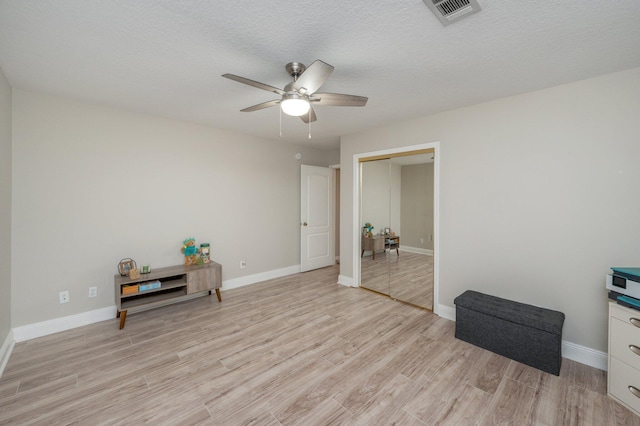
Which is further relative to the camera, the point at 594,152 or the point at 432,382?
the point at 594,152

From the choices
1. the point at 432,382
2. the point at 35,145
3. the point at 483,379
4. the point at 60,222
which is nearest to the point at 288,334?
the point at 432,382

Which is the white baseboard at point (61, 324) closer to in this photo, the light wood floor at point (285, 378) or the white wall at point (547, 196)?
the light wood floor at point (285, 378)

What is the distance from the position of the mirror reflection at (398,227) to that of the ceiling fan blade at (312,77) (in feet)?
6.85

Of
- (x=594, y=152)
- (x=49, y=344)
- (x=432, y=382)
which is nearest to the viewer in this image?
(x=432, y=382)

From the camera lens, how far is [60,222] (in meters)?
2.81

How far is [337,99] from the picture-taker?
2.07 metres

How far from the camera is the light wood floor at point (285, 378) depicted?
171 cm

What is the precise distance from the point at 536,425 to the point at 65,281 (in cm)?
434

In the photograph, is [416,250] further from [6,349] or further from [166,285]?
[6,349]

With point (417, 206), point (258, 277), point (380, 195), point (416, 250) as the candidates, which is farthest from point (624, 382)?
point (258, 277)

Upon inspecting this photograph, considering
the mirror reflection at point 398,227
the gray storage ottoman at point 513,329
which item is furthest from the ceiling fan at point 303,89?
the gray storage ottoman at point 513,329

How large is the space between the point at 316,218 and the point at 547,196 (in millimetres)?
3556

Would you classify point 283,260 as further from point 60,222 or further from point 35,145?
point 35,145

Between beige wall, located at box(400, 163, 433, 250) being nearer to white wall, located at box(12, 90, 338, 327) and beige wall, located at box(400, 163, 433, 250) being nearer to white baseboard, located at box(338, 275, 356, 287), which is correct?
white baseboard, located at box(338, 275, 356, 287)
